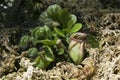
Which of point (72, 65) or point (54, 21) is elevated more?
point (54, 21)

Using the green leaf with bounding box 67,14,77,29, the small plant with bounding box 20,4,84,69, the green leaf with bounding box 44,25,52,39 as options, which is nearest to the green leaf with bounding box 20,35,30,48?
the small plant with bounding box 20,4,84,69

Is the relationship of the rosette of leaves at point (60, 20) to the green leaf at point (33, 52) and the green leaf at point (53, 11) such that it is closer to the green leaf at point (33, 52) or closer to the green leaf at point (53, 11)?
the green leaf at point (53, 11)

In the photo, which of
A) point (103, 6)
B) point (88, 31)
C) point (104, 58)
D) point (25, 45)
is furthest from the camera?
point (103, 6)

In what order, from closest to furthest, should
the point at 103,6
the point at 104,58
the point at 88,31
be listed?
the point at 104,58 < the point at 88,31 < the point at 103,6

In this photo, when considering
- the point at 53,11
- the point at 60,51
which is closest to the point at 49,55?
the point at 60,51

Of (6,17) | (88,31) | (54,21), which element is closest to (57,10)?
(54,21)

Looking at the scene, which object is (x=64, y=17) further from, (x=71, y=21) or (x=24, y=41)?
(x=24, y=41)

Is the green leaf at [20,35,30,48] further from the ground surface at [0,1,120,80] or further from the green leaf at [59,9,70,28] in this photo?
the green leaf at [59,9,70,28]

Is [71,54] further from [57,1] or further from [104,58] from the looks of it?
[57,1]

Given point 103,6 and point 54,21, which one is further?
point 103,6
